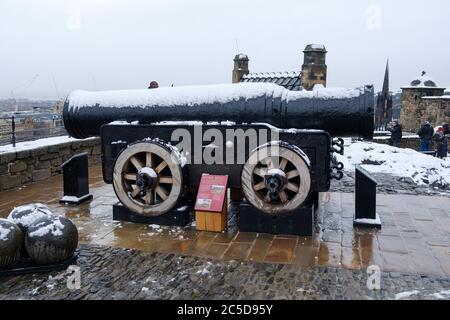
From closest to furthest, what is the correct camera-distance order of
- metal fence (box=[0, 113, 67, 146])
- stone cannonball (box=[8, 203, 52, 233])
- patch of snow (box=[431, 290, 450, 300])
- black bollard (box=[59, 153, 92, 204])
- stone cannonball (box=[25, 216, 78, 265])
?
patch of snow (box=[431, 290, 450, 300]) < stone cannonball (box=[25, 216, 78, 265]) < stone cannonball (box=[8, 203, 52, 233]) < black bollard (box=[59, 153, 92, 204]) < metal fence (box=[0, 113, 67, 146])

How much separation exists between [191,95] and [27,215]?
2149 millimetres

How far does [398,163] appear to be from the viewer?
8922mm

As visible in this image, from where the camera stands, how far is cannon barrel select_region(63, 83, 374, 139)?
15.7ft

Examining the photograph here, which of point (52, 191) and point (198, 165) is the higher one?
point (198, 165)

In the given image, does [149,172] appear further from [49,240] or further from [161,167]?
[49,240]

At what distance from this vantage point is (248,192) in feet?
15.9

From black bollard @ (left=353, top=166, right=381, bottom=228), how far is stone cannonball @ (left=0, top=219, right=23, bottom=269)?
340 cm

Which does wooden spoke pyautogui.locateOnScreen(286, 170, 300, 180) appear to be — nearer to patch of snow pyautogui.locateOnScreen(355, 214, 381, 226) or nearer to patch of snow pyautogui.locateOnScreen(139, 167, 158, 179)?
patch of snow pyautogui.locateOnScreen(355, 214, 381, 226)

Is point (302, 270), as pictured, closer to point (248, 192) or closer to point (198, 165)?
point (248, 192)

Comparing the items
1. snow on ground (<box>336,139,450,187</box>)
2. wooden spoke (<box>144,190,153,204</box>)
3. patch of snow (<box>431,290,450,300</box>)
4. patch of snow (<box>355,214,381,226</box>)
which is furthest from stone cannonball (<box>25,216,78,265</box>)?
snow on ground (<box>336,139,450,187</box>)

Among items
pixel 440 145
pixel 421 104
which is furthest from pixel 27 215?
pixel 421 104

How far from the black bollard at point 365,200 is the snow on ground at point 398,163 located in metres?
2.75
